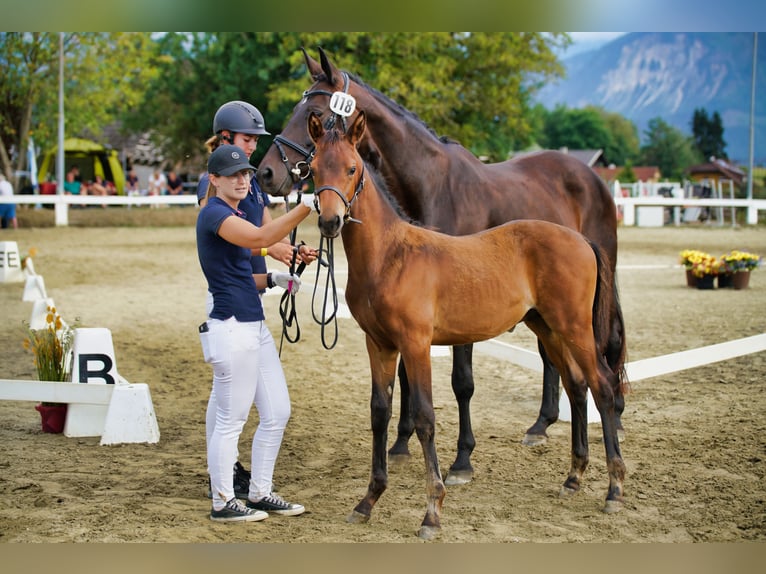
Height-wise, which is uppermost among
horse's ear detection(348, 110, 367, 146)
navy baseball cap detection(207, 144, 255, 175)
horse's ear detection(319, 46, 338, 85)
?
horse's ear detection(319, 46, 338, 85)

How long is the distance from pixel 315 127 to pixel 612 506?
241cm

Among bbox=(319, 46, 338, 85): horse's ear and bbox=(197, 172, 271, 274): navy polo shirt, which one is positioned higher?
bbox=(319, 46, 338, 85): horse's ear

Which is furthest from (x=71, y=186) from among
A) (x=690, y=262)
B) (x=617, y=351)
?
(x=617, y=351)

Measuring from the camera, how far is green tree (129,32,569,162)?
23312mm

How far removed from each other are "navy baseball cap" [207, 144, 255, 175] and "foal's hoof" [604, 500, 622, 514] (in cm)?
250

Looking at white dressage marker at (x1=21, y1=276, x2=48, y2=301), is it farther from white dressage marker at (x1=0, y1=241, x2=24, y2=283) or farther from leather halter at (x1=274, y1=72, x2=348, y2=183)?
leather halter at (x1=274, y1=72, x2=348, y2=183)

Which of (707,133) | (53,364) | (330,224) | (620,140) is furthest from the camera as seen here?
(620,140)

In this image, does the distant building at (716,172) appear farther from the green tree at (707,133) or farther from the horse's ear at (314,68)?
the horse's ear at (314,68)

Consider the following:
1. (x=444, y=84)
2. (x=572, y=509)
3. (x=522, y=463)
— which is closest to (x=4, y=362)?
(x=522, y=463)

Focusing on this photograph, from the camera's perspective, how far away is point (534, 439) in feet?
18.4

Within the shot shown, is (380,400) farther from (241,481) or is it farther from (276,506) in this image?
(241,481)

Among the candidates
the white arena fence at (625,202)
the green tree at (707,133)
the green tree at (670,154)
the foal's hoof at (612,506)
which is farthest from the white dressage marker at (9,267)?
the green tree at (707,133)

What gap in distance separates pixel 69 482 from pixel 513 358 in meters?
3.36

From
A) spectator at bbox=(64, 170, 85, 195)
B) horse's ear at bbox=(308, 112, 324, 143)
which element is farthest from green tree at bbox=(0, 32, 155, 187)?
horse's ear at bbox=(308, 112, 324, 143)
